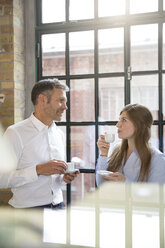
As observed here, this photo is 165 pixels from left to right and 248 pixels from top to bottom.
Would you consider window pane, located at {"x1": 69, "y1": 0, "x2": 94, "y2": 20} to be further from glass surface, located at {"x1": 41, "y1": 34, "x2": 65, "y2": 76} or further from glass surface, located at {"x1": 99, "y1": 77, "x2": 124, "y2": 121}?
glass surface, located at {"x1": 99, "y1": 77, "x2": 124, "y2": 121}

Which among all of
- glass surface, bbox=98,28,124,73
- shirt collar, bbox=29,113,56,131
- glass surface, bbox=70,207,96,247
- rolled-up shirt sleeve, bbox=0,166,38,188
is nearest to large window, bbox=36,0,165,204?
glass surface, bbox=98,28,124,73

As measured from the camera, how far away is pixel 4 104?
2416mm

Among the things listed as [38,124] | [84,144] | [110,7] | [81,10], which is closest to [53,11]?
[81,10]

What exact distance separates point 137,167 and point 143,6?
1218 mm

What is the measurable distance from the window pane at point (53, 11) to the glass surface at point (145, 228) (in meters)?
1.67

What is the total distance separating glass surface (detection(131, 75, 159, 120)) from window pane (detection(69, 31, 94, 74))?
1.25 ft

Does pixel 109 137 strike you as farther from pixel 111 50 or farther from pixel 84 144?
pixel 111 50

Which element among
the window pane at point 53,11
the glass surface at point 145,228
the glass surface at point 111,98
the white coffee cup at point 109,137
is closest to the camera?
the white coffee cup at point 109,137

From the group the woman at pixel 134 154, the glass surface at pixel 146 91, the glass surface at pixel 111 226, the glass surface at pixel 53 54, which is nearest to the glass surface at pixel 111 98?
the glass surface at pixel 146 91

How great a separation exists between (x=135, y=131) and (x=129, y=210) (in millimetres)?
626

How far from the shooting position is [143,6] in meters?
2.28

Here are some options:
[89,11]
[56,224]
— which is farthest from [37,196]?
[89,11]

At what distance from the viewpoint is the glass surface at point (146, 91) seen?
228cm

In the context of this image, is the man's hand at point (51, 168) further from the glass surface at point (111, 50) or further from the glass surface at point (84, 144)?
the glass surface at point (111, 50)
